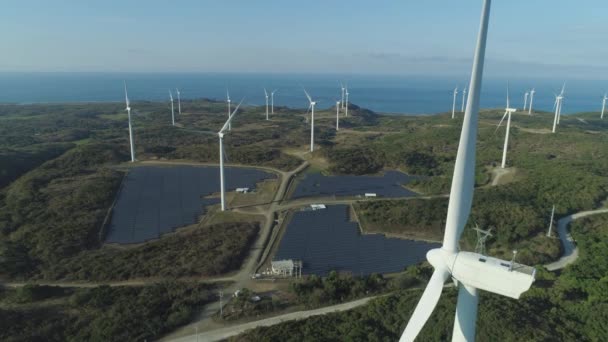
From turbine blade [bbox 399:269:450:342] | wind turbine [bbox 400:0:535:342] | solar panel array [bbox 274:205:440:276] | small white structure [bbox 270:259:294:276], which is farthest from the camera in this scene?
solar panel array [bbox 274:205:440:276]

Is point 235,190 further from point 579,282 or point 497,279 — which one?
point 497,279

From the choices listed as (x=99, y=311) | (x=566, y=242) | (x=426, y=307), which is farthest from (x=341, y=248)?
(x=426, y=307)

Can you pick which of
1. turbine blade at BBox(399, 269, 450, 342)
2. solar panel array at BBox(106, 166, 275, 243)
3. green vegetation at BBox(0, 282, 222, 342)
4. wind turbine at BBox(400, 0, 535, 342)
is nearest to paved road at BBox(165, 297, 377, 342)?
green vegetation at BBox(0, 282, 222, 342)

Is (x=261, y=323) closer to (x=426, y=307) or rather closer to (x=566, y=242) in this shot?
(x=426, y=307)

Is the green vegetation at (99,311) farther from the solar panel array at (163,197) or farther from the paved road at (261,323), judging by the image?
the solar panel array at (163,197)

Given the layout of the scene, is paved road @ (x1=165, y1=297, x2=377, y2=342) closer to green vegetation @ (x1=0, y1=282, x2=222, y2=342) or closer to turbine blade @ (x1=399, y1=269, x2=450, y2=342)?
green vegetation @ (x1=0, y1=282, x2=222, y2=342)

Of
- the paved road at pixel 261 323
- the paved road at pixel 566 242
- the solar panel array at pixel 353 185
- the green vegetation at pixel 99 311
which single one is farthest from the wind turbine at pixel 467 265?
the solar panel array at pixel 353 185
